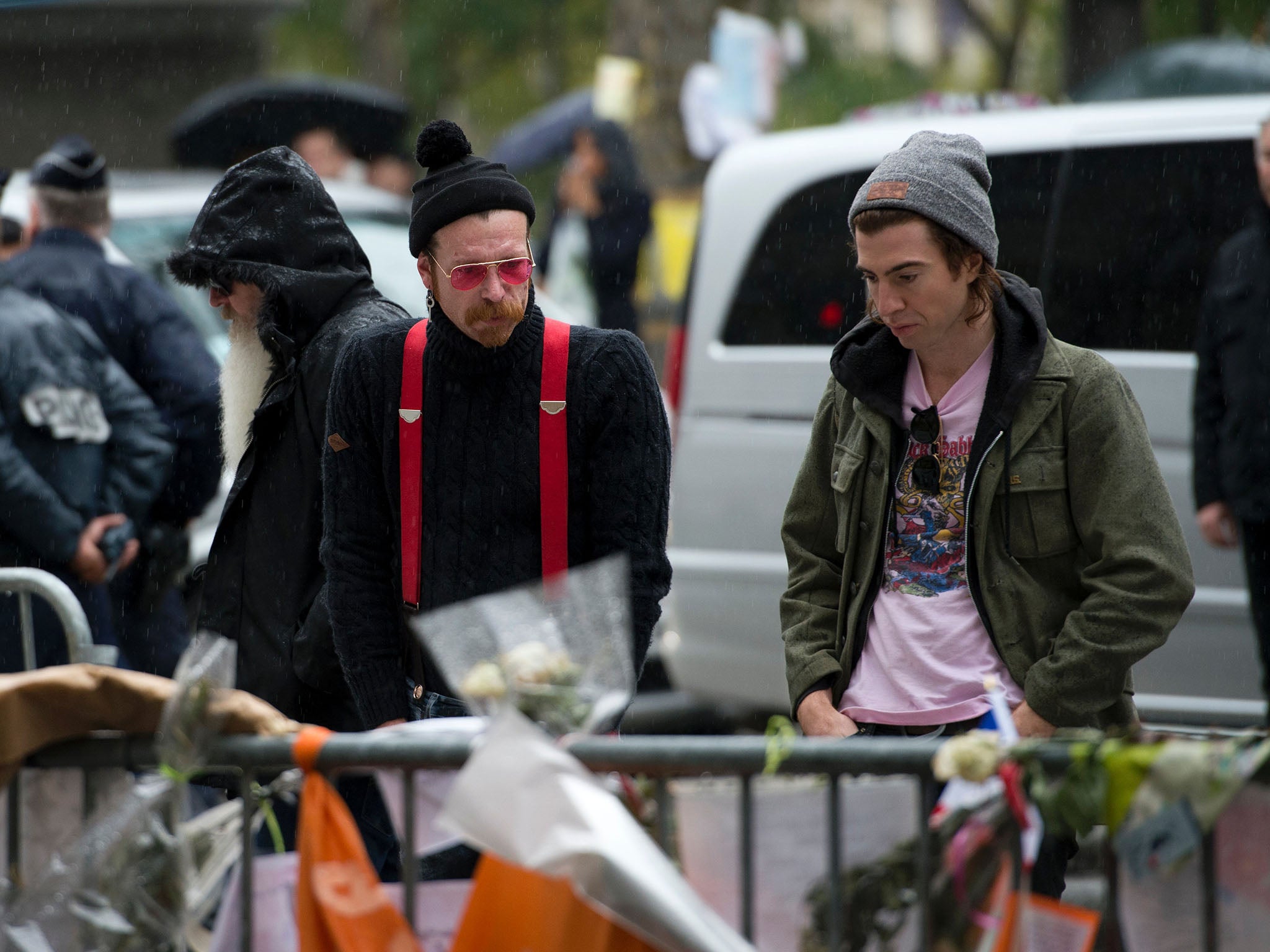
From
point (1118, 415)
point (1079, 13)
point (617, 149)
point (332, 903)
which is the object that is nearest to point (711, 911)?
point (332, 903)

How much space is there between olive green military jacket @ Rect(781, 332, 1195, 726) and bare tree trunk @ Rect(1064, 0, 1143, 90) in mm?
11839

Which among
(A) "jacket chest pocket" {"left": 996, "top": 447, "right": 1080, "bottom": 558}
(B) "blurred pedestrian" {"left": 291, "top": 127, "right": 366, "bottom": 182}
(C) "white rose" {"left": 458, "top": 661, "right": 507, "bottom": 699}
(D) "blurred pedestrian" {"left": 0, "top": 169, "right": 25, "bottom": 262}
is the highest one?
(B) "blurred pedestrian" {"left": 291, "top": 127, "right": 366, "bottom": 182}

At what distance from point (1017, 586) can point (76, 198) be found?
3928 mm

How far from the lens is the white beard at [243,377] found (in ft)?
13.2

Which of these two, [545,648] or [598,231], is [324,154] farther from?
[545,648]

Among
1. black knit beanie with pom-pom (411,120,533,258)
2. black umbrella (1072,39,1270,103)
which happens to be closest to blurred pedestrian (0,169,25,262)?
black knit beanie with pom-pom (411,120,533,258)

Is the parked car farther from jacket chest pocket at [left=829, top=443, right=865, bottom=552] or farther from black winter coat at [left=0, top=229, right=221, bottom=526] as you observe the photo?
jacket chest pocket at [left=829, top=443, right=865, bottom=552]

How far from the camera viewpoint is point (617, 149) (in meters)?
11.6

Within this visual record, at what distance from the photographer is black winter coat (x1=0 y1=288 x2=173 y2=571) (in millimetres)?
5125

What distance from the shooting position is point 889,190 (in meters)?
2.99

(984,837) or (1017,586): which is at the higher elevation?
(1017,586)

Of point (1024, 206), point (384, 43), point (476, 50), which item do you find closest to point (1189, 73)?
point (1024, 206)

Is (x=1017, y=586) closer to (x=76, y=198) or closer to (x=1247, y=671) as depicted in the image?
(x=1247, y=671)

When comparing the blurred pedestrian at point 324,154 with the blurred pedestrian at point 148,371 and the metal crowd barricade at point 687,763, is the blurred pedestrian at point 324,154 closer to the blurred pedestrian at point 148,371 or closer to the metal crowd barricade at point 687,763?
the blurred pedestrian at point 148,371
